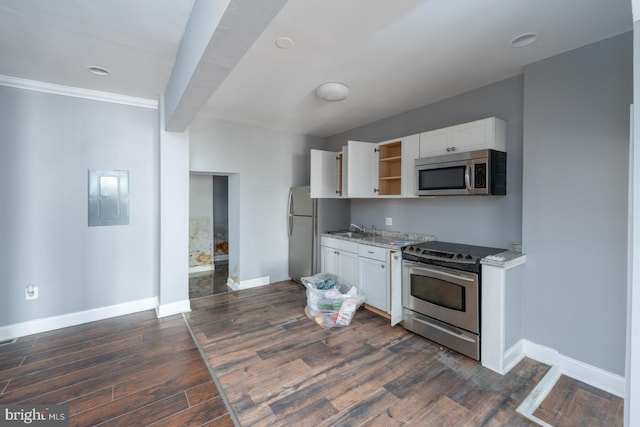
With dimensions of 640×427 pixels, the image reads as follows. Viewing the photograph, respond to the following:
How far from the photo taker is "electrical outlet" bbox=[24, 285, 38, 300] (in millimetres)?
2895

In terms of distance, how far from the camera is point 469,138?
2.75 meters

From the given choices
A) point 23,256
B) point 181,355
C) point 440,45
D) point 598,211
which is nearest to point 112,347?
point 181,355

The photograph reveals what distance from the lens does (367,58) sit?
7.77ft

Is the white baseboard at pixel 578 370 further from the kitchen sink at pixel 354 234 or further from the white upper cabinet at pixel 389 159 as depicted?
the kitchen sink at pixel 354 234

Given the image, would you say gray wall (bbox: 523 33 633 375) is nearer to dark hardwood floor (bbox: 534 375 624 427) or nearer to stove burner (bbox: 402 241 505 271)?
dark hardwood floor (bbox: 534 375 624 427)

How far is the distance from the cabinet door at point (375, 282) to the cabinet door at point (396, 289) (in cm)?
15

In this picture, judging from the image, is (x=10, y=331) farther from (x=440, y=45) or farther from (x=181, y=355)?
(x=440, y=45)

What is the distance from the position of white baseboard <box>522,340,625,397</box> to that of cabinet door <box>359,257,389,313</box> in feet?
4.34

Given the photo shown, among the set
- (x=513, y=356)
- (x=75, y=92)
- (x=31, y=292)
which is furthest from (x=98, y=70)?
(x=513, y=356)

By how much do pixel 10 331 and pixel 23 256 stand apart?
2.47 ft

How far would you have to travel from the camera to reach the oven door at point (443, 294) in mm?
2432

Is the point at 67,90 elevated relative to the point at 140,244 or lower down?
elevated

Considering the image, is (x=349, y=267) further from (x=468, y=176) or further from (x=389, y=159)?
(x=468, y=176)

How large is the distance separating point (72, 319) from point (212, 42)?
3.43 m
